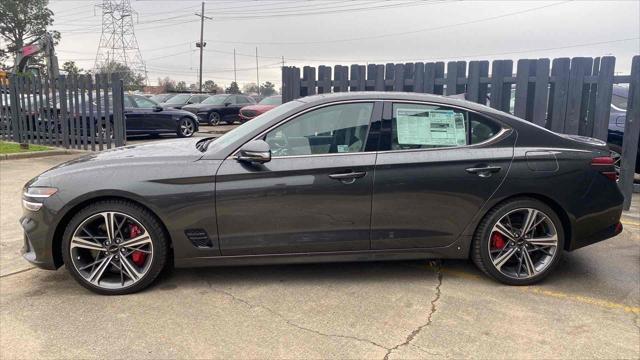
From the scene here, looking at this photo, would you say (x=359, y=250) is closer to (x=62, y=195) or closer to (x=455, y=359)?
(x=455, y=359)

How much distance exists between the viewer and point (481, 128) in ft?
13.1

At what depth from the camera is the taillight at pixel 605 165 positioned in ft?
13.2

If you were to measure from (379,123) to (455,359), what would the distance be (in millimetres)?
1817

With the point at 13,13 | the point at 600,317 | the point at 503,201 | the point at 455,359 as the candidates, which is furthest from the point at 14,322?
the point at 13,13

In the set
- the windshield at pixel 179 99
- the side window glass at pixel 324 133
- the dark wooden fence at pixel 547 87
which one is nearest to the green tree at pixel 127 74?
the windshield at pixel 179 99

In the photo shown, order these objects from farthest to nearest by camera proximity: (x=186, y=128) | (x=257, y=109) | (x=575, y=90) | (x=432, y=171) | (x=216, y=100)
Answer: (x=216, y=100)
(x=257, y=109)
(x=186, y=128)
(x=575, y=90)
(x=432, y=171)

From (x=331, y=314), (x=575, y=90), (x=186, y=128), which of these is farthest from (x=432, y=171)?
(x=186, y=128)

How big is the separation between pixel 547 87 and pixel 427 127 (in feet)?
12.0

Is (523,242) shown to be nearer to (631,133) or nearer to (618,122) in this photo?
(631,133)

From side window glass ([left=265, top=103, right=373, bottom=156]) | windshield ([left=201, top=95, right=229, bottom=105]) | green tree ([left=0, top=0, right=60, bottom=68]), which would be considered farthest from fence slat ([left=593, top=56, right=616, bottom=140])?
green tree ([left=0, top=0, right=60, bottom=68])

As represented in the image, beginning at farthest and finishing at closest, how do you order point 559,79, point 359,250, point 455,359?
point 559,79, point 359,250, point 455,359

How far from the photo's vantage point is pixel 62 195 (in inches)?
142

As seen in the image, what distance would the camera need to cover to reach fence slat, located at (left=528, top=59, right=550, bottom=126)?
670cm

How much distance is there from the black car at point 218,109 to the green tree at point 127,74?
121 feet
